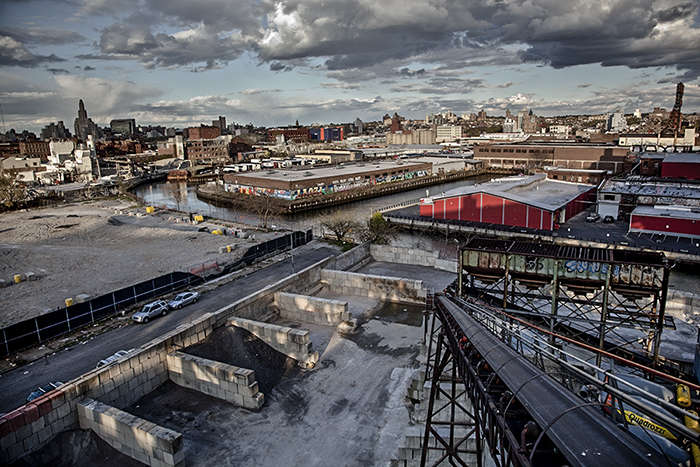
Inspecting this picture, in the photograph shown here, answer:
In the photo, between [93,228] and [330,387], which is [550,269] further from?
[93,228]

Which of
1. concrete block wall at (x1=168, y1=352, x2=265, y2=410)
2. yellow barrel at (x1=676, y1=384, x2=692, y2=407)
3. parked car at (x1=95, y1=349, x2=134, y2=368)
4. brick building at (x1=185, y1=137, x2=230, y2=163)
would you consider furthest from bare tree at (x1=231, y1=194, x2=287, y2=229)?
brick building at (x1=185, y1=137, x2=230, y2=163)

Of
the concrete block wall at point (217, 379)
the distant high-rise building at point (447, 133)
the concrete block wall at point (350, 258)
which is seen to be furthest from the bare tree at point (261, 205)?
the distant high-rise building at point (447, 133)

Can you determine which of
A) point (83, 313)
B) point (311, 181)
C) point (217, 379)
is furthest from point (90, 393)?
point (311, 181)

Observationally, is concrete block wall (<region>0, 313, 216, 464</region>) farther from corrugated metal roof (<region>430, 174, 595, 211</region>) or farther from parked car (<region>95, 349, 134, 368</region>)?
corrugated metal roof (<region>430, 174, 595, 211</region>)

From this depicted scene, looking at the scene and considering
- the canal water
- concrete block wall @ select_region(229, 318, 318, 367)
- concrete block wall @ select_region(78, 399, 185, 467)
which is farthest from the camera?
the canal water

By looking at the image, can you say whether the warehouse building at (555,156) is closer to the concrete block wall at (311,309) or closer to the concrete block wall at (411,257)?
the concrete block wall at (411,257)

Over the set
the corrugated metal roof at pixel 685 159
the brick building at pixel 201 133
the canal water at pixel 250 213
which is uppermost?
the brick building at pixel 201 133
